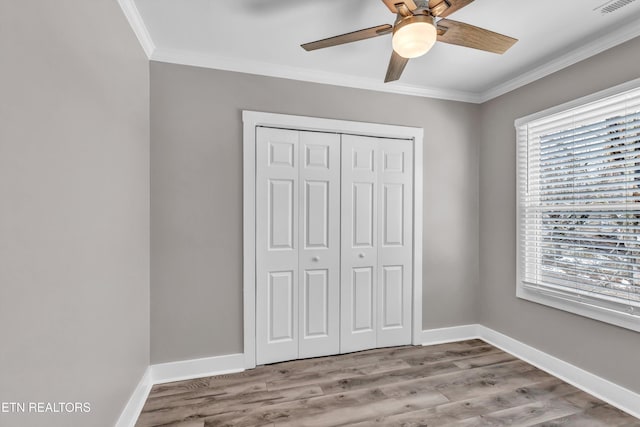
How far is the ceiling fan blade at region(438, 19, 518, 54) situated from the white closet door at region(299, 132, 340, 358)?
4.36 ft

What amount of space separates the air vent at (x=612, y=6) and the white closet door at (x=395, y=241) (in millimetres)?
1590

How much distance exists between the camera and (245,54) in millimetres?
2502

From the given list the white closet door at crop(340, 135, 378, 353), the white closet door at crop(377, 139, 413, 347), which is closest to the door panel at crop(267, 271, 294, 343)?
the white closet door at crop(340, 135, 378, 353)

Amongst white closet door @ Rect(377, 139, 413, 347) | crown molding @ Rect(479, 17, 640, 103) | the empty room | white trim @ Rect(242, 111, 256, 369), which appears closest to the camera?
the empty room

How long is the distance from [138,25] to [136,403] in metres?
2.54

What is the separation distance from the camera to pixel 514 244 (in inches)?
118

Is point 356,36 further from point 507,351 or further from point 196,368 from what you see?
point 507,351

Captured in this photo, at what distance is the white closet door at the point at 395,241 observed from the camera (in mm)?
3061

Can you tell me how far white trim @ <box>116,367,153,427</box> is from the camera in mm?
1837

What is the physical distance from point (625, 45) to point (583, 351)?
2.25 m

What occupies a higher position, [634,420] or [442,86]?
[442,86]

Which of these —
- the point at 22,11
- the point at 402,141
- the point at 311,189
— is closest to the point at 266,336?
the point at 311,189

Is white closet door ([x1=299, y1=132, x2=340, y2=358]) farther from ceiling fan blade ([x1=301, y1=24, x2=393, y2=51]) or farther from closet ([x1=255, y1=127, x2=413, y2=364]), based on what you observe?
ceiling fan blade ([x1=301, y1=24, x2=393, y2=51])

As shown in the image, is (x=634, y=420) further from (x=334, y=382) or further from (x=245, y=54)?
(x=245, y=54)
